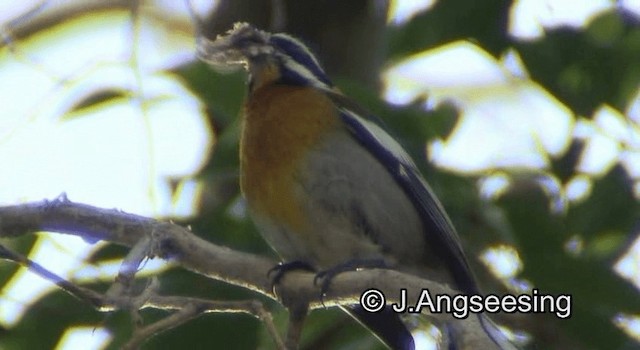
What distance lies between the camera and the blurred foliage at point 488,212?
3908 millimetres

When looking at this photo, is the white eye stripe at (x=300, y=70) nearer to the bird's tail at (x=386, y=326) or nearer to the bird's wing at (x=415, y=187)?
the bird's wing at (x=415, y=187)

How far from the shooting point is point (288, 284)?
3461 mm

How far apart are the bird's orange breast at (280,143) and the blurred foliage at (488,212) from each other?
23 cm

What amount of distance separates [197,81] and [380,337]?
4.09 feet

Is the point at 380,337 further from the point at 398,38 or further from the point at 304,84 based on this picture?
the point at 398,38

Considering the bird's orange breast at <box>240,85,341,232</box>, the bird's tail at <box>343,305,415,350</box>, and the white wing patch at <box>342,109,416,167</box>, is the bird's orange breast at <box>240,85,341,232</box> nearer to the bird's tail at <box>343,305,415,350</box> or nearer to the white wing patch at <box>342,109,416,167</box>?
the white wing patch at <box>342,109,416,167</box>

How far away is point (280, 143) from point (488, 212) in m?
0.84

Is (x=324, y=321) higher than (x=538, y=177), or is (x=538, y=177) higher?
(x=538, y=177)

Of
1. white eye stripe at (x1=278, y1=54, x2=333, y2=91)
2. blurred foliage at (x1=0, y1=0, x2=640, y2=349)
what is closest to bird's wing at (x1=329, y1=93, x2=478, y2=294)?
blurred foliage at (x1=0, y1=0, x2=640, y2=349)

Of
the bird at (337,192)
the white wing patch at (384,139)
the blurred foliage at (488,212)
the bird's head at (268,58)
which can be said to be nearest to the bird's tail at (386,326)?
the bird at (337,192)

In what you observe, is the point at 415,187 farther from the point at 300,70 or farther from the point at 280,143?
the point at 300,70

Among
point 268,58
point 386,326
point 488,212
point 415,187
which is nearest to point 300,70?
point 268,58

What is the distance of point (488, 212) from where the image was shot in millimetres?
4160

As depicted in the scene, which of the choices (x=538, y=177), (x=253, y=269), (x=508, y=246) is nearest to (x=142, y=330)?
(x=253, y=269)
